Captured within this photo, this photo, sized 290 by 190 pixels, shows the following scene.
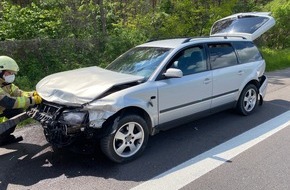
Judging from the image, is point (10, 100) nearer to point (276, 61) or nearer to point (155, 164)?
point (155, 164)

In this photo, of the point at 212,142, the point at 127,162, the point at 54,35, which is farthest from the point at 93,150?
the point at 54,35

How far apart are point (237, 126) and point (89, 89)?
→ 280 cm

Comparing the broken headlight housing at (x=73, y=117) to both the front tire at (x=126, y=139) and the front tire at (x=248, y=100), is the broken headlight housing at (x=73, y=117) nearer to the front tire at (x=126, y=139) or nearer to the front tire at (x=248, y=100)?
the front tire at (x=126, y=139)

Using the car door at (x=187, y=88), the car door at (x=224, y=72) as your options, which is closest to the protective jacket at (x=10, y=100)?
the car door at (x=187, y=88)

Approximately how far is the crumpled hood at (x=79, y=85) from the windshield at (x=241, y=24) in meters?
3.56

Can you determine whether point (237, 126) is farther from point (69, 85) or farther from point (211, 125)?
point (69, 85)

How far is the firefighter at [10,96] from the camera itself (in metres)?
4.00

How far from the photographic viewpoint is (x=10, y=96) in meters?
4.15

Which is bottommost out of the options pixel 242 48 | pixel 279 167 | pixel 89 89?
pixel 279 167

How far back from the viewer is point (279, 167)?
151 inches

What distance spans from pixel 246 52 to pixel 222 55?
2.76 feet

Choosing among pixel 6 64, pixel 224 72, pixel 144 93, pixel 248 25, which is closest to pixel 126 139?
pixel 144 93

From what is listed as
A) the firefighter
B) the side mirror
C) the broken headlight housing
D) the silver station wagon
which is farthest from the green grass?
the firefighter

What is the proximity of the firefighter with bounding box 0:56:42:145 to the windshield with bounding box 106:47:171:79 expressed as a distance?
1.41 m
